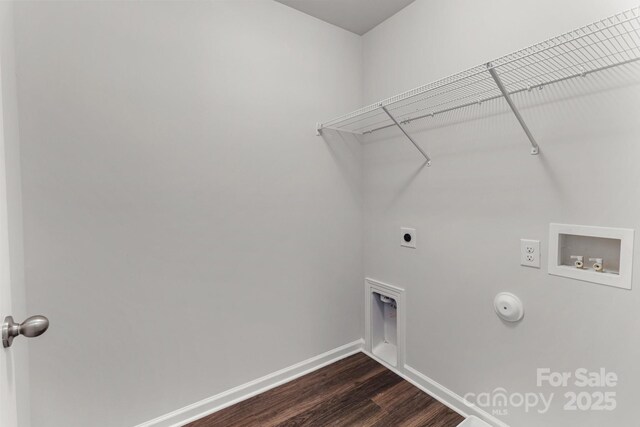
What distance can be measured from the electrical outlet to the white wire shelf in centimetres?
39

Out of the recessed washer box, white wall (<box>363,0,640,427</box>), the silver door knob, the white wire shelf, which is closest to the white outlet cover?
white wall (<box>363,0,640,427</box>)

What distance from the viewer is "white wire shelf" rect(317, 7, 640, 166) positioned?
981 millimetres

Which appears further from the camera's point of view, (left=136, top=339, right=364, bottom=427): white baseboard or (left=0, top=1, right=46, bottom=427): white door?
(left=136, top=339, right=364, bottom=427): white baseboard

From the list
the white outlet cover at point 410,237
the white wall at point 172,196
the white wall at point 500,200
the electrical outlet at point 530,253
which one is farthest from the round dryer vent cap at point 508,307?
the white wall at point 172,196

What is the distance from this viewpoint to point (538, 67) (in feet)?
3.89

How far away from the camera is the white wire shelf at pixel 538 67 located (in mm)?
981

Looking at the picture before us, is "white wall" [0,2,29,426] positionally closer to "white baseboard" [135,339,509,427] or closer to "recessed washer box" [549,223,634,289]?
"white baseboard" [135,339,509,427]

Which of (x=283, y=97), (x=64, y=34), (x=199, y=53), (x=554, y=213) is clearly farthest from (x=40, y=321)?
(x=554, y=213)

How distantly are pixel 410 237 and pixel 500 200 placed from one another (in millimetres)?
556

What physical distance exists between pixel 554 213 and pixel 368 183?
1.11 m

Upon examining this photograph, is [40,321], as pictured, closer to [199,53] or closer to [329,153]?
[199,53]

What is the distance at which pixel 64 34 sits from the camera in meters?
A: 1.17

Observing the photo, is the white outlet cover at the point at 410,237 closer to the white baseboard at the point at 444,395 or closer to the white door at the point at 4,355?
the white baseboard at the point at 444,395

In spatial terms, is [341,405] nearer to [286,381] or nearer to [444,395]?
[286,381]
